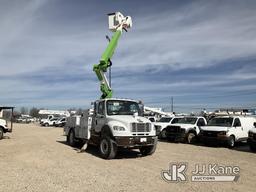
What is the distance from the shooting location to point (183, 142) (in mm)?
22219

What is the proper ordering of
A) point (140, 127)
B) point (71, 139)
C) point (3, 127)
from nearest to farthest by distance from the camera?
1. point (140, 127)
2. point (71, 139)
3. point (3, 127)

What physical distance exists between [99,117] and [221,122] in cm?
896

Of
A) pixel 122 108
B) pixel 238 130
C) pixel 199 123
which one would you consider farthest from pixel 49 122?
pixel 122 108

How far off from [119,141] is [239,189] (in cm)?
598

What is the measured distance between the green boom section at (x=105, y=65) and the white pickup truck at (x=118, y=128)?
9.16 ft

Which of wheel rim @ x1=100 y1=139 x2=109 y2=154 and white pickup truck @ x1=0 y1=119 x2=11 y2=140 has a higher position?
white pickup truck @ x1=0 y1=119 x2=11 y2=140

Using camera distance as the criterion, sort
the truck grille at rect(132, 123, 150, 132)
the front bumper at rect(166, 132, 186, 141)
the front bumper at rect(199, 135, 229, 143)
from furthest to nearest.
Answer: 1. the front bumper at rect(166, 132, 186, 141)
2. the front bumper at rect(199, 135, 229, 143)
3. the truck grille at rect(132, 123, 150, 132)

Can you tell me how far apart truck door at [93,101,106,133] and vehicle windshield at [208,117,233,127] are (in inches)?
342

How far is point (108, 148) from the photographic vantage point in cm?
1375

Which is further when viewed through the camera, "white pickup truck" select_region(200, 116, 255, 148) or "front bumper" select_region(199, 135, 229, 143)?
"white pickup truck" select_region(200, 116, 255, 148)

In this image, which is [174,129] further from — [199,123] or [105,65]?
[105,65]

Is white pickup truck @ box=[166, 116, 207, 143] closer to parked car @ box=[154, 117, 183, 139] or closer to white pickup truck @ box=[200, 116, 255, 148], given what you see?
white pickup truck @ box=[200, 116, 255, 148]

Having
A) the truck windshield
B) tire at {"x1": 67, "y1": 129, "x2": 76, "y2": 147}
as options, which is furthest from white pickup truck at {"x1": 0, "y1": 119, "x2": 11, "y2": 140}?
the truck windshield

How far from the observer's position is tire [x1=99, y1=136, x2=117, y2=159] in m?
13.6
